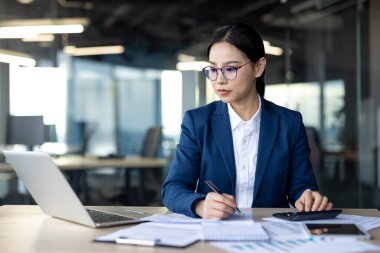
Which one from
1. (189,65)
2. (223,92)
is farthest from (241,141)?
(189,65)

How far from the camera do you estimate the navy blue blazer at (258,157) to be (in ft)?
7.45

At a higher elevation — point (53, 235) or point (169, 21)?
point (169, 21)

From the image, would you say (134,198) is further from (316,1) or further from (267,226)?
(267,226)

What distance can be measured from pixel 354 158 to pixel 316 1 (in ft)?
6.20

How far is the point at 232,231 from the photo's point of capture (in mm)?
1628

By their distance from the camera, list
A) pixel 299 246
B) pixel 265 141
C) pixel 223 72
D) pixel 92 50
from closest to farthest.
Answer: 1. pixel 299 246
2. pixel 223 72
3. pixel 265 141
4. pixel 92 50

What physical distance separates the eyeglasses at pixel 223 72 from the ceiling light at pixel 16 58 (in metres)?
4.56

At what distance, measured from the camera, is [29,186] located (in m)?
2.06

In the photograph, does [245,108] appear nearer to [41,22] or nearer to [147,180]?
[41,22]

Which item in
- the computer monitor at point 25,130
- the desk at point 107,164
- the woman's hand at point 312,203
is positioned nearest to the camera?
the woman's hand at point 312,203

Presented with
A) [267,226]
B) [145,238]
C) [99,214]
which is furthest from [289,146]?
[145,238]

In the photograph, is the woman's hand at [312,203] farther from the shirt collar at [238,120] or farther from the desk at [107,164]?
the desk at [107,164]

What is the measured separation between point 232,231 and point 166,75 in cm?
571

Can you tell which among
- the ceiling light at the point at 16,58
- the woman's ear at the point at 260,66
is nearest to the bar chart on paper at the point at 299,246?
the woman's ear at the point at 260,66
